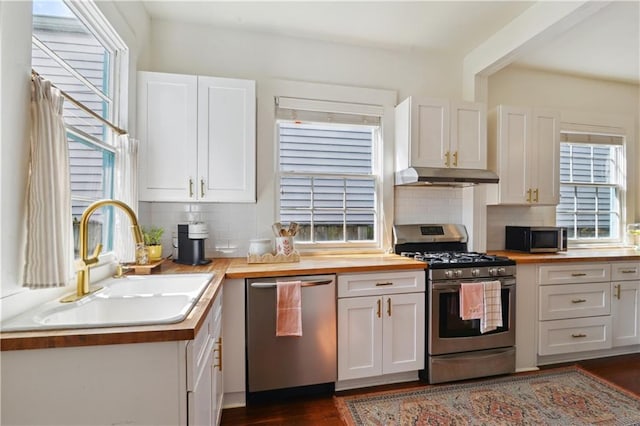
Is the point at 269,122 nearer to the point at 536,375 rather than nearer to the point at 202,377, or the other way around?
the point at 202,377

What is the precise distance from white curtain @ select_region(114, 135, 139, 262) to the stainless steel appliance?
2038 millimetres

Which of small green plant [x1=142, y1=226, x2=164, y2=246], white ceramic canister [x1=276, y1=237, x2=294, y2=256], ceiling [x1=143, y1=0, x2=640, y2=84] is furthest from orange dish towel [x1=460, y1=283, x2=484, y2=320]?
small green plant [x1=142, y1=226, x2=164, y2=246]

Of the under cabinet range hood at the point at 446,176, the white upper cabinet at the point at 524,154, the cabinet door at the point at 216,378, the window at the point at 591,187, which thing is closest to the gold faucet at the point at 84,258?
the cabinet door at the point at 216,378

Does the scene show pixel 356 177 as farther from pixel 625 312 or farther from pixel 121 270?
pixel 625 312

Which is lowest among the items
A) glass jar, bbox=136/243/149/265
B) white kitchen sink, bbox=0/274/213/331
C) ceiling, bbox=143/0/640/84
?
white kitchen sink, bbox=0/274/213/331

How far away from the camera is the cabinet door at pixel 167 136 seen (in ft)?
7.30

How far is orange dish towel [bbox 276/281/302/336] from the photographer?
2031 mm

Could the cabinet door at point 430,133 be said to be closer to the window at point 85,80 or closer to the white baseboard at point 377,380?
the white baseboard at point 377,380

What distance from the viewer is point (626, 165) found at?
3598 mm

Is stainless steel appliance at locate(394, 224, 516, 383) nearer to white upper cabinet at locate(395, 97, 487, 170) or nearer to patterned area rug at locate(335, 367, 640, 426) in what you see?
patterned area rug at locate(335, 367, 640, 426)

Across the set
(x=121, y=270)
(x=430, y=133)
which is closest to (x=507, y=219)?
(x=430, y=133)

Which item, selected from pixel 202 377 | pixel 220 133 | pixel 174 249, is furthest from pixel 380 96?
pixel 202 377

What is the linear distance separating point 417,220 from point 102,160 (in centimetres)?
255

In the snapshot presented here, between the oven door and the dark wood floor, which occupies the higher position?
the oven door
